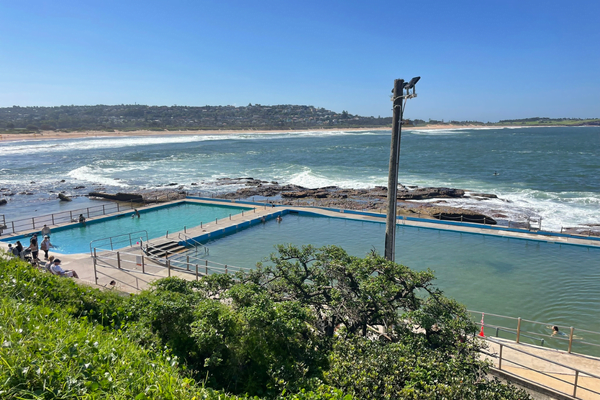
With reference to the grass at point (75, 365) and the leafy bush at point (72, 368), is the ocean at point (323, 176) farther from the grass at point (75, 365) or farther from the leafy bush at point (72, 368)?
the leafy bush at point (72, 368)

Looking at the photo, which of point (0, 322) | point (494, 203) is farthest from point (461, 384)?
point (494, 203)

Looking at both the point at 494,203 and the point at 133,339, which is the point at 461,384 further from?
the point at 494,203

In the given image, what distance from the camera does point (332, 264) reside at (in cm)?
866

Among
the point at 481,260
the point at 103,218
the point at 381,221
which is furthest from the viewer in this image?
the point at 103,218

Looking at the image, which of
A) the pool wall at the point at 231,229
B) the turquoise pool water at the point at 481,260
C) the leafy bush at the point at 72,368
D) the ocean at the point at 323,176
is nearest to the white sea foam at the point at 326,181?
the ocean at the point at 323,176

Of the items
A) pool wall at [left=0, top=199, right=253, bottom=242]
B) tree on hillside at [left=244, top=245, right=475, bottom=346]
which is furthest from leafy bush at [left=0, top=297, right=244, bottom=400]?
pool wall at [left=0, top=199, right=253, bottom=242]

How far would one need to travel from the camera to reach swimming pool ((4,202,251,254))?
22.9 m

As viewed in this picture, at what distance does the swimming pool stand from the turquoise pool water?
542 centimetres

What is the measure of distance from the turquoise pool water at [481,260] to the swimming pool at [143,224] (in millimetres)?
5416

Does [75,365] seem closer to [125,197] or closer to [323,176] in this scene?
[125,197]

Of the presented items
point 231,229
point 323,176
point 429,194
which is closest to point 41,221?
point 231,229

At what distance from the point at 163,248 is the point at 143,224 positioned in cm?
794

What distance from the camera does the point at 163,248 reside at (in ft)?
68.1

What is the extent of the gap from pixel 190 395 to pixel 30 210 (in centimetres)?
3981
